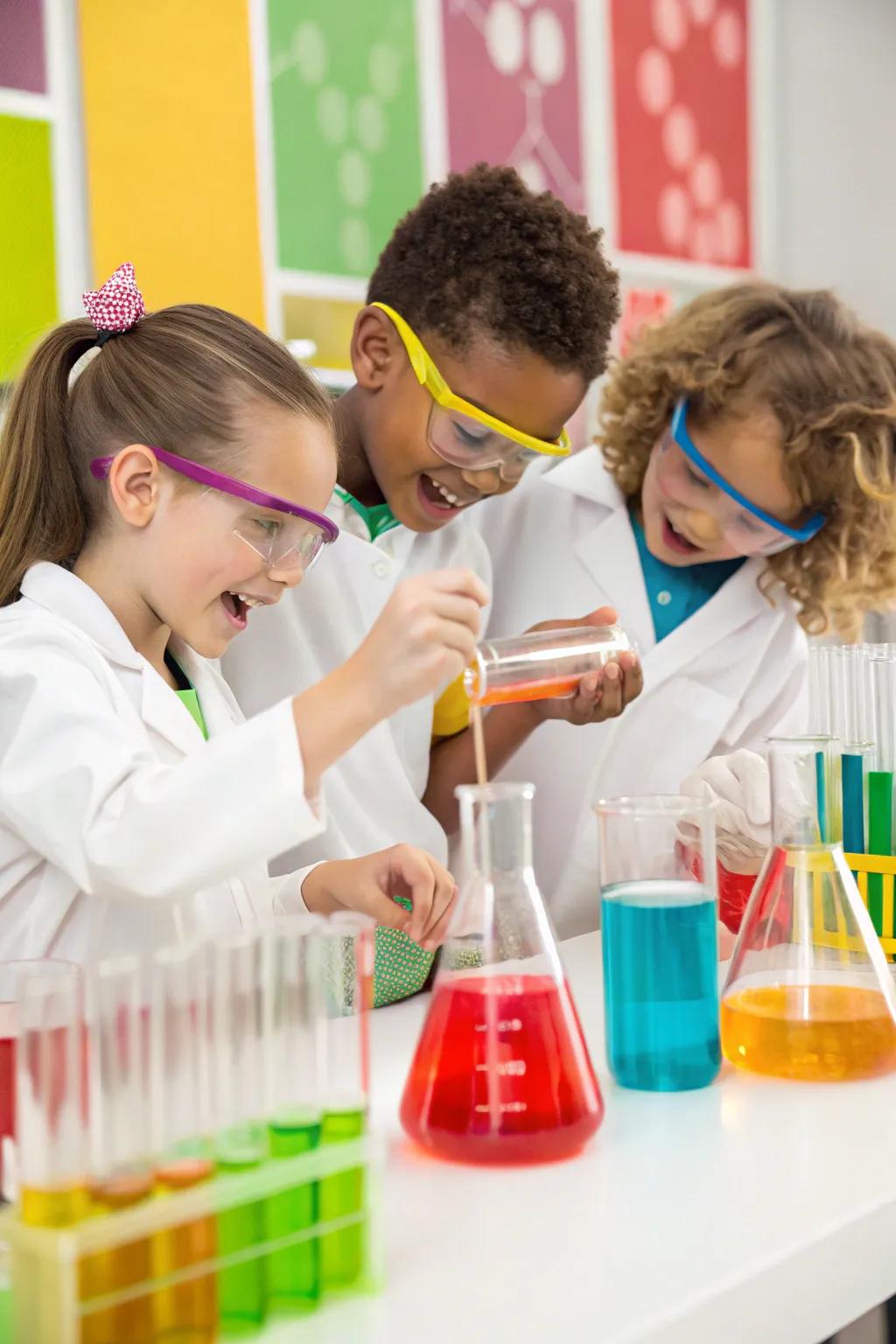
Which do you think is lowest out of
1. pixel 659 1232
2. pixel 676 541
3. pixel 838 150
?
pixel 659 1232

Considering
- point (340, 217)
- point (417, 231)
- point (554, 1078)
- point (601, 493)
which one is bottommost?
point (554, 1078)

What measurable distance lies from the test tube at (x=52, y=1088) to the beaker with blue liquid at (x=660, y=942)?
1.66ft

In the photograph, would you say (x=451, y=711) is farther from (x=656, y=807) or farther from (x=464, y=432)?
(x=656, y=807)

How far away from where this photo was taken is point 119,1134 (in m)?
0.72

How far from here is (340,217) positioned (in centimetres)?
251

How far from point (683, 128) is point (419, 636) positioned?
261 centimetres

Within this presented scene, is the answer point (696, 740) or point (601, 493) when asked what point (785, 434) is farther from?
point (696, 740)

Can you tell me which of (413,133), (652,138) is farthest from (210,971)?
(652,138)

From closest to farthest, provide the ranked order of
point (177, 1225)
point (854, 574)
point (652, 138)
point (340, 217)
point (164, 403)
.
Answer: point (177, 1225) < point (164, 403) < point (854, 574) < point (340, 217) < point (652, 138)

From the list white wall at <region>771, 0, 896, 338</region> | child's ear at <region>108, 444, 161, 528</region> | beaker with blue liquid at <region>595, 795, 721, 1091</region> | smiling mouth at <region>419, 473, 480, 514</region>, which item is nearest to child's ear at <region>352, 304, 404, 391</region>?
smiling mouth at <region>419, 473, 480, 514</region>

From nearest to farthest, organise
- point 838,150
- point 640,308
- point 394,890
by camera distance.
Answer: point 394,890 < point 640,308 < point 838,150

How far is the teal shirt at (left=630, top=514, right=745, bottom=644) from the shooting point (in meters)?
2.30

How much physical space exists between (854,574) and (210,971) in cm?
172

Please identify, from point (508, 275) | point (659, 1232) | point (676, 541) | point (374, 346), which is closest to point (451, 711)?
point (676, 541)
